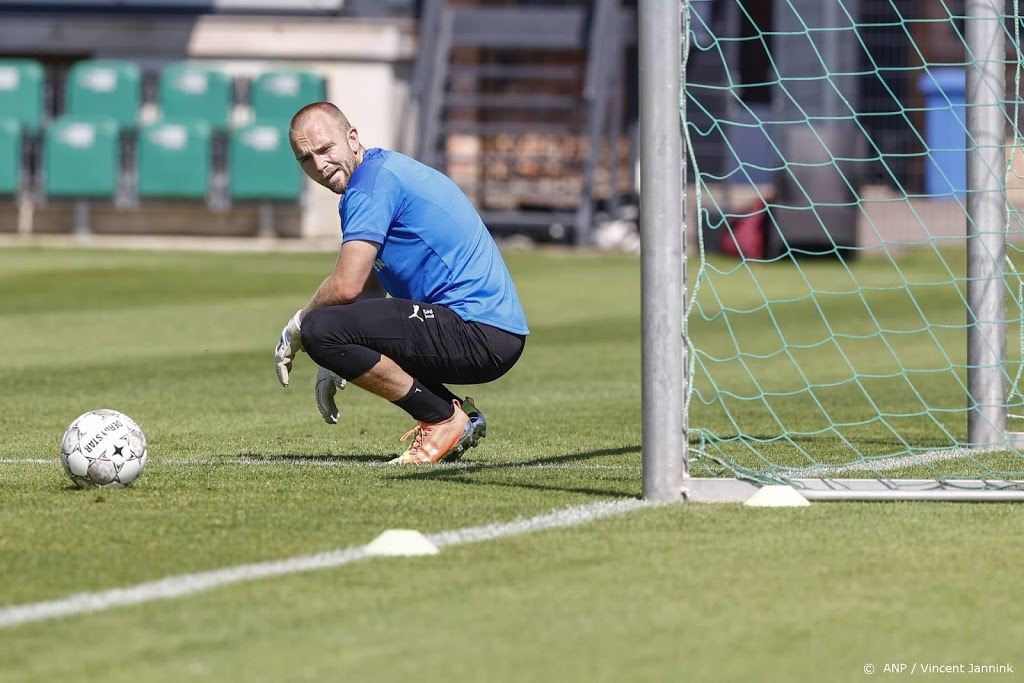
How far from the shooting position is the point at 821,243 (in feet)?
73.3

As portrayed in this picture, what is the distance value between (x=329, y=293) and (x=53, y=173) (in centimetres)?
1764

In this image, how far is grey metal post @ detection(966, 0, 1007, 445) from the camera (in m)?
7.08

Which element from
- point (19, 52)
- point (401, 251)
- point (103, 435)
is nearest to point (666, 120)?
point (401, 251)

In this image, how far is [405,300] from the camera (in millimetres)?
6453

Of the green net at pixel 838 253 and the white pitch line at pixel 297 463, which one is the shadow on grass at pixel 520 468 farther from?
the green net at pixel 838 253

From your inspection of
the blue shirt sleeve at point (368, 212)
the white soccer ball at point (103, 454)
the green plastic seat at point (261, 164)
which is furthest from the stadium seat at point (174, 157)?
the white soccer ball at point (103, 454)

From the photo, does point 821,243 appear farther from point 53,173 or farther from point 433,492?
point 433,492

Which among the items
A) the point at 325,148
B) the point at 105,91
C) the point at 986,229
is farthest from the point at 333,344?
the point at 105,91

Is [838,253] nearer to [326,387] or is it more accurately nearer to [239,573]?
[326,387]

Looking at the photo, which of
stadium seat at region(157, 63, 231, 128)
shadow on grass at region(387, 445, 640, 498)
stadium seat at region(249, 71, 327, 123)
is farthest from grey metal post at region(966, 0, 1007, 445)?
stadium seat at region(157, 63, 231, 128)

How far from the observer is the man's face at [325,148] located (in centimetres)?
621

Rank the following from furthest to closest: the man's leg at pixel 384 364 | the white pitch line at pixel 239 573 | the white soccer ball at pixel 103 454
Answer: the man's leg at pixel 384 364 → the white soccer ball at pixel 103 454 → the white pitch line at pixel 239 573

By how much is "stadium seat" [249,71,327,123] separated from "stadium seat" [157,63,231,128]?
0.47 metres

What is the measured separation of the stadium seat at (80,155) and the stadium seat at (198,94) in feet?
3.58
